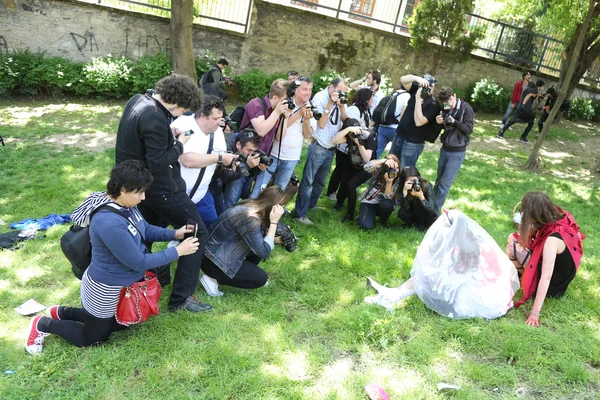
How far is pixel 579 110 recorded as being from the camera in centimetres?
1401

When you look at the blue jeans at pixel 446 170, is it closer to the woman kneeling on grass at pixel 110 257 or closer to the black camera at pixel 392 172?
the black camera at pixel 392 172

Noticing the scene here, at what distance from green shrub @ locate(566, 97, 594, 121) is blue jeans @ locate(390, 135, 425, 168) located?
10554mm

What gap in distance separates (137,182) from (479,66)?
42.0 ft

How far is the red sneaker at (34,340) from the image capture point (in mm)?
3162

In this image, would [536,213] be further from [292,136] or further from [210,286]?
[210,286]

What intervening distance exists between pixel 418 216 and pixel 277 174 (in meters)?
1.70

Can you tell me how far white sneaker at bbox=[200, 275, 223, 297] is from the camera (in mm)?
4050

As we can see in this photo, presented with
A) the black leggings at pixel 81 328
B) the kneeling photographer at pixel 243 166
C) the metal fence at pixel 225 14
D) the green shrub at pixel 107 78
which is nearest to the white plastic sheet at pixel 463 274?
the kneeling photographer at pixel 243 166

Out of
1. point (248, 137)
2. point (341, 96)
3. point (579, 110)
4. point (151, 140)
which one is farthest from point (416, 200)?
point (579, 110)

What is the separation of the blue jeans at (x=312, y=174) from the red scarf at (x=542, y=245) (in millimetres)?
2377

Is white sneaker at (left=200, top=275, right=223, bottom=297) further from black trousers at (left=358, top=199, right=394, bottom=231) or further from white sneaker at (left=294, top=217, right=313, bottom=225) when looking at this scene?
black trousers at (left=358, top=199, right=394, bottom=231)

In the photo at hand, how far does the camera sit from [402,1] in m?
12.8

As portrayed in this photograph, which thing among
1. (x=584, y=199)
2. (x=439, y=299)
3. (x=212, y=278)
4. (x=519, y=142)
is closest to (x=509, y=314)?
(x=439, y=299)

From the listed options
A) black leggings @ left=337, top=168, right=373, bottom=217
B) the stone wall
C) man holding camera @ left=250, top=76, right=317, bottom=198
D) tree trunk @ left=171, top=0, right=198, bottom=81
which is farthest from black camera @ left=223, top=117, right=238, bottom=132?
the stone wall
